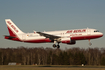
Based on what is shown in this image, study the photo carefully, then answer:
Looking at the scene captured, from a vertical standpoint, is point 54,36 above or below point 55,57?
above

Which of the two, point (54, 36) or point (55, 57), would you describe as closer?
point (54, 36)

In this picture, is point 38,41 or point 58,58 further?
point 58,58

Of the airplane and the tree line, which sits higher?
the airplane

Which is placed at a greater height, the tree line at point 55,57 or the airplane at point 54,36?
the airplane at point 54,36

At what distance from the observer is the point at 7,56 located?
139875 millimetres

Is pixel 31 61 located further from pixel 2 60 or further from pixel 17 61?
pixel 2 60

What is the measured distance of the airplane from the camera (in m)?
51.1

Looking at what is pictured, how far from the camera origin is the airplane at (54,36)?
168ft

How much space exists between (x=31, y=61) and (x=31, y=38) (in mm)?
84280

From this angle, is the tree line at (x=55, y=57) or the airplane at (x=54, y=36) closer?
the airplane at (x=54, y=36)

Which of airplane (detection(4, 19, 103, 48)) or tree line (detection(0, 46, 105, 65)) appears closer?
airplane (detection(4, 19, 103, 48))

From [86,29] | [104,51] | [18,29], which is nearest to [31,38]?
[18,29]

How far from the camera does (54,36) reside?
175ft

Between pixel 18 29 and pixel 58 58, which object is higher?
pixel 18 29
